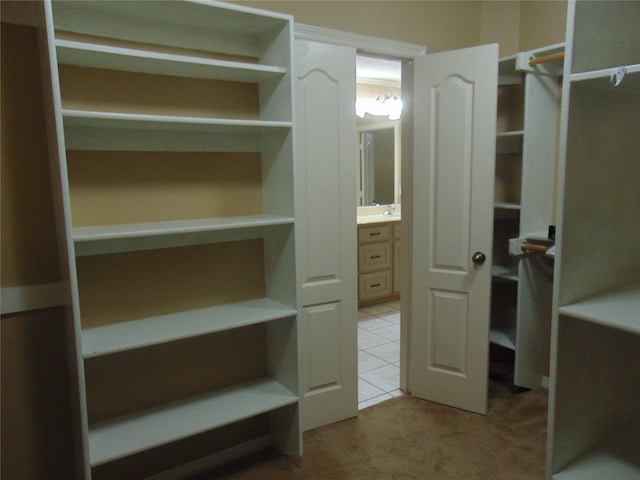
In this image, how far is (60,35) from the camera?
1.82m

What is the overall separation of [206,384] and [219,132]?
3.96 ft

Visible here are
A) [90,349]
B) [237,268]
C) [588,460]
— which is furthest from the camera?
[237,268]

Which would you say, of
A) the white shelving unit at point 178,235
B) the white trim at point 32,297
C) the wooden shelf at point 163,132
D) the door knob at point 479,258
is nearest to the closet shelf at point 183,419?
the white shelving unit at point 178,235

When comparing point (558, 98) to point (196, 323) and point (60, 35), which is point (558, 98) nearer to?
point (196, 323)

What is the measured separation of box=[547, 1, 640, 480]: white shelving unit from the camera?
1.29 metres

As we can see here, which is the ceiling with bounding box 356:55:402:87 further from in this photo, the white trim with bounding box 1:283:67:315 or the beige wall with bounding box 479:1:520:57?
the white trim with bounding box 1:283:67:315

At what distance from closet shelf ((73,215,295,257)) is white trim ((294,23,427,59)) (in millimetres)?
970

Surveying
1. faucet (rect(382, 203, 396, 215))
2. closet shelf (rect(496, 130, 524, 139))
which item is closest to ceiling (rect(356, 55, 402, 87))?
faucet (rect(382, 203, 396, 215))

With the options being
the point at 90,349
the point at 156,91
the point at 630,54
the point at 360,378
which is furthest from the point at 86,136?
the point at 360,378

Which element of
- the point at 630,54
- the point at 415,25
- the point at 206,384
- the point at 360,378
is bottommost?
the point at 360,378

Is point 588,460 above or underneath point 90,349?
underneath

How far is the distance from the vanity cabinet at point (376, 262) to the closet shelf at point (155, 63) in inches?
109

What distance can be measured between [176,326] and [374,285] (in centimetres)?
317

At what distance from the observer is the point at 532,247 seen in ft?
8.73
